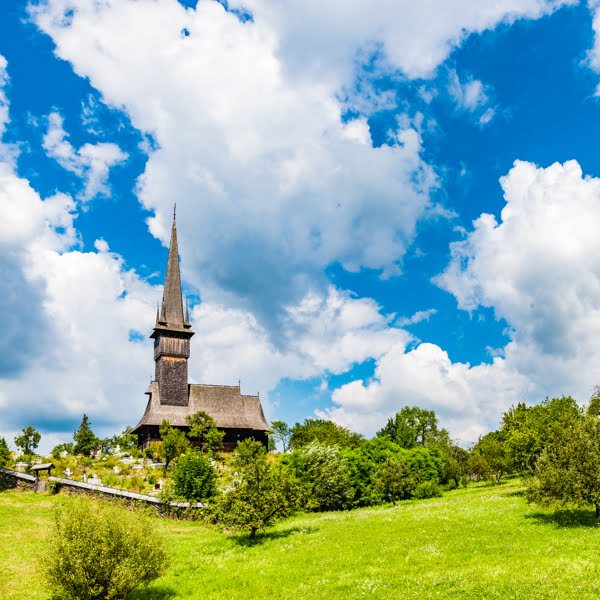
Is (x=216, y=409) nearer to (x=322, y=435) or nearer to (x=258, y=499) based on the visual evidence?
(x=322, y=435)

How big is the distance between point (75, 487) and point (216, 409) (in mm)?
44566

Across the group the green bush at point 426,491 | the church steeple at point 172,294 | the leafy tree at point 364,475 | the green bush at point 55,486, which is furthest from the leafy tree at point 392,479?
the church steeple at point 172,294

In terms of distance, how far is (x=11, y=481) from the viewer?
4262cm

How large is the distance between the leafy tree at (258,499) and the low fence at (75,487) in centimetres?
958

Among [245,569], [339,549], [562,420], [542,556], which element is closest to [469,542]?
[542,556]

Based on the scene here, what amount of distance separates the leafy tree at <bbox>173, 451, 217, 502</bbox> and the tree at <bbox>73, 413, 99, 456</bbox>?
103ft

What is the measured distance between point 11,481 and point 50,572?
28.5 meters

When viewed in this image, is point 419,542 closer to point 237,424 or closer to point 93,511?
point 93,511

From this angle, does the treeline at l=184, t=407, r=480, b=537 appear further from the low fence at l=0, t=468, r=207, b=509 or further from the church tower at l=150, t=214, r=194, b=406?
the church tower at l=150, t=214, r=194, b=406

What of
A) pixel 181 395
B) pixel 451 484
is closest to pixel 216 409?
pixel 181 395

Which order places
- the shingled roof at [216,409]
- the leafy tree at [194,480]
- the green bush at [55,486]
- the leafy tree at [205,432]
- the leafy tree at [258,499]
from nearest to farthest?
the leafy tree at [258,499]
the green bush at [55,486]
the leafy tree at [194,480]
the leafy tree at [205,432]
the shingled roof at [216,409]

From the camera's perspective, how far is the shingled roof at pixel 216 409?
80688 millimetres

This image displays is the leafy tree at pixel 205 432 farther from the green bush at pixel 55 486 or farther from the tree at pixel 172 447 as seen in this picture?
the green bush at pixel 55 486

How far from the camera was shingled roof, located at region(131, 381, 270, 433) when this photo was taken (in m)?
80.7
